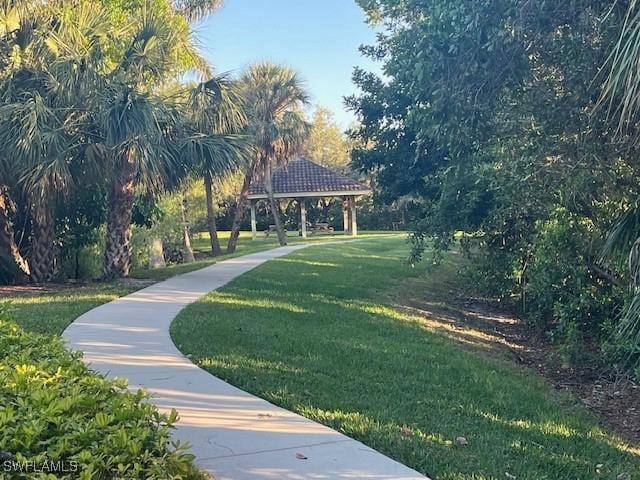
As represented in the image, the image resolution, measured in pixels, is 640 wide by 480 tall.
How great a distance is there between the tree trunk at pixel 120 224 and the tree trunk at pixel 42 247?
1469mm

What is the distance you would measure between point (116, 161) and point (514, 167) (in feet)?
28.9

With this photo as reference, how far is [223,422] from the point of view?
15.6 feet

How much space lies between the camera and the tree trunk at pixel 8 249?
1412 cm

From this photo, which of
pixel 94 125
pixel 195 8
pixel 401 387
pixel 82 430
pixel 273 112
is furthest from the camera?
pixel 273 112

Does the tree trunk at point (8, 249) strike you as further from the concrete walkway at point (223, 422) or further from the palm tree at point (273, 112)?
the palm tree at point (273, 112)

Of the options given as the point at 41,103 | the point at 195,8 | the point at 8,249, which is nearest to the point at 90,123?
the point at 41,103

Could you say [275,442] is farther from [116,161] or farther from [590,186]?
[116,161]

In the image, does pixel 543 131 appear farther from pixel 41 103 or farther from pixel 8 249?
pixel 8 249

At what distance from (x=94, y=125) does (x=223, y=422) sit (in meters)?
10.3

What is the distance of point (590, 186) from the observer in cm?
768

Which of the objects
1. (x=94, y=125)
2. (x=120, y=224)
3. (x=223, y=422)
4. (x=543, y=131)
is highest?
(x=94, y=125)

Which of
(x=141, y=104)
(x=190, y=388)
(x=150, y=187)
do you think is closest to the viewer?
(x=190, y=388)

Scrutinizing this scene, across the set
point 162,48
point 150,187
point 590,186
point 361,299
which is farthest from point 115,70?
point 590,186

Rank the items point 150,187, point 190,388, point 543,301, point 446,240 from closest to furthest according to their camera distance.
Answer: point 190,388, point 543,301, point 446,240, point 150,187
